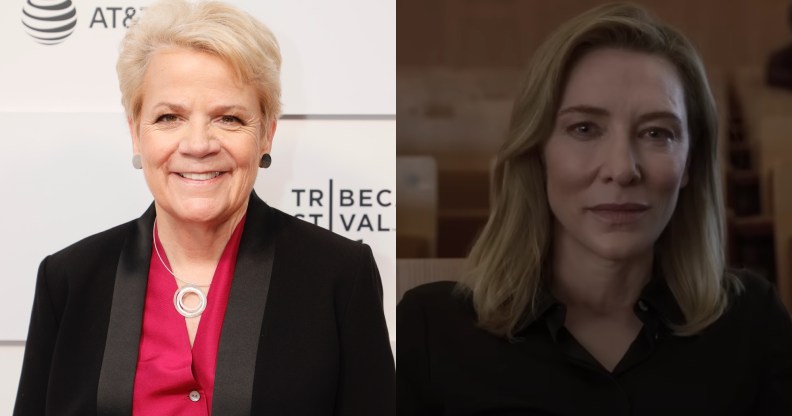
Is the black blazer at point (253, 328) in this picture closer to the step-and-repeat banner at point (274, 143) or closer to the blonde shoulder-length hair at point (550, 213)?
the step-and-repeat banner at point (274, 143)

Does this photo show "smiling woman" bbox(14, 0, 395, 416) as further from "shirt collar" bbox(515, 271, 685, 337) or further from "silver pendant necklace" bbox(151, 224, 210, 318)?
"shirt collar" bbox(515, 271, 685, 337)

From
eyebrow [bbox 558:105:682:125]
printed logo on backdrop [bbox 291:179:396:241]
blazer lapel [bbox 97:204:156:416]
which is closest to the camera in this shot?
blazer lapel [bbox 97:204:156:416]

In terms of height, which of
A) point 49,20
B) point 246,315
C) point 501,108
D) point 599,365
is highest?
point 49,20

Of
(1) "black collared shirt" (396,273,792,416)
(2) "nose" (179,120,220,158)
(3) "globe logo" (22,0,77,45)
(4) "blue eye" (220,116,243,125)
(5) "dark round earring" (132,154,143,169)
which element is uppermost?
(3) "globe logo" (22,0,77,45)

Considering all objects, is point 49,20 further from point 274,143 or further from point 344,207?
point 344,207

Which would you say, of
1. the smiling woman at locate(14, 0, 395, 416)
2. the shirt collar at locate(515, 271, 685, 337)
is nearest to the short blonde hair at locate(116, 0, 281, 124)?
the smiling woman at locate(14, 0, 395, 416)


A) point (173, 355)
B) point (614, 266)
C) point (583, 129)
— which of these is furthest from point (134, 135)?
point (614, 266)

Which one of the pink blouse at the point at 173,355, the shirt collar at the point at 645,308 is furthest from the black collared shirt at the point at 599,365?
the pink blouse at the point at 173,355

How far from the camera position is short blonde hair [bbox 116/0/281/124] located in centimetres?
151

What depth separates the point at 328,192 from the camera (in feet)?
5.66

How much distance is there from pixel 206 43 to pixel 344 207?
43 centimetres

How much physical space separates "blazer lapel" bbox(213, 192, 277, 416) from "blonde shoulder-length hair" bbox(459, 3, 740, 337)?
42 cm

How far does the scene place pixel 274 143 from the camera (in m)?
1.70

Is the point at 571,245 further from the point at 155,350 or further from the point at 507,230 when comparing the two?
the point at 155,350
